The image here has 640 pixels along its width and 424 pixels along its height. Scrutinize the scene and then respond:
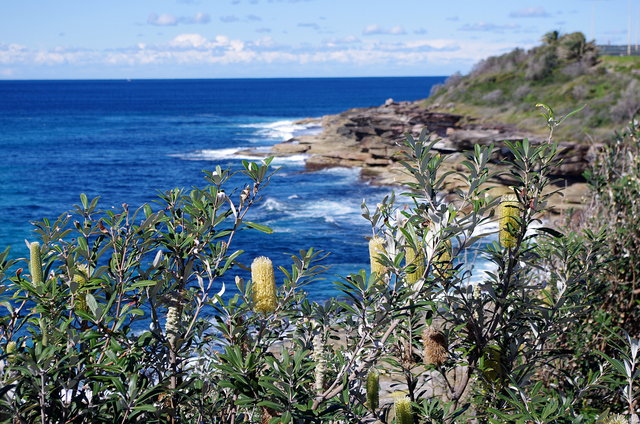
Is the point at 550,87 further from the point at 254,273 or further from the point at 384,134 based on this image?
the point at 254,273

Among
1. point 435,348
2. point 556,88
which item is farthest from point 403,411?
point 556,88

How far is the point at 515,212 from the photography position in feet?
9.18

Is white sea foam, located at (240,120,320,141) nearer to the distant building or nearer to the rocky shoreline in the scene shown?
the rocky shoreline

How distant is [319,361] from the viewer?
2506mm

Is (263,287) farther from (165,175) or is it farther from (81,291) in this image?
(165,175)

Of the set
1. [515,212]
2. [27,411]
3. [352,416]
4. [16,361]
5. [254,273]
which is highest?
[515,212]

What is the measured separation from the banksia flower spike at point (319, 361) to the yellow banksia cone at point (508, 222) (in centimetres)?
90

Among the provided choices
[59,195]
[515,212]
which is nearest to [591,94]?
[59,195]

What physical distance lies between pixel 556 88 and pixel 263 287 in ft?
155

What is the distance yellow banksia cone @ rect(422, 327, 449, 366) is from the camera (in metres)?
2.69

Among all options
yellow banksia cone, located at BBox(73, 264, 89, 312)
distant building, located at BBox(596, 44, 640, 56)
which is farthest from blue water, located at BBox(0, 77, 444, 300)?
distant building, located at BBox(596, 44, 640, 56)

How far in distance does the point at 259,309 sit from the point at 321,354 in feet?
1.06

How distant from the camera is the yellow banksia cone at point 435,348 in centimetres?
269

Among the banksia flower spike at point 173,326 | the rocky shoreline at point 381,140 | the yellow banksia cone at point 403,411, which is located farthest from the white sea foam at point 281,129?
the yellow banksia cone at point 403,411
